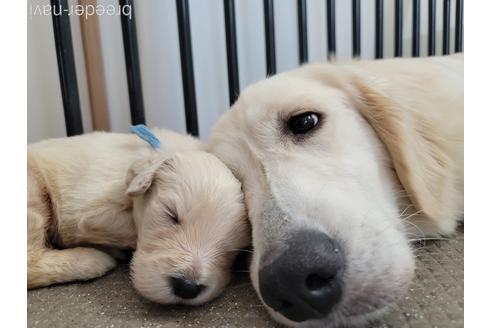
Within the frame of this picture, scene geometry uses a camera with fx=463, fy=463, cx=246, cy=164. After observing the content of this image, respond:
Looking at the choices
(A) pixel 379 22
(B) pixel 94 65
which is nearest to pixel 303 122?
(B) pixel 94 65

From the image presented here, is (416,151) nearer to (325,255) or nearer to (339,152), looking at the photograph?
(339,152)

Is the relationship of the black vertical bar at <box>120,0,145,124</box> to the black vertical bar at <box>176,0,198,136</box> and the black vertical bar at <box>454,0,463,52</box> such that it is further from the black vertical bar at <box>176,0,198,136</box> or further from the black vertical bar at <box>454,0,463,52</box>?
the black vertical bar at <box>454,0,463,52</box>

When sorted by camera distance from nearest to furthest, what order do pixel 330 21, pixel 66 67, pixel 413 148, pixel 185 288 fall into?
pixel 185 288, pixel 413 148, pixel 66 67, pixel 330 21

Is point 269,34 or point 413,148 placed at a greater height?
point 269,34

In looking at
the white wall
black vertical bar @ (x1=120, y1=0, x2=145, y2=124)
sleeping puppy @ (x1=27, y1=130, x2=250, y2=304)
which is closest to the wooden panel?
the white wall

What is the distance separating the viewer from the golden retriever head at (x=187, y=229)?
77 centimetres

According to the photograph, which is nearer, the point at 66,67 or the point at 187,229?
the point at 187,229

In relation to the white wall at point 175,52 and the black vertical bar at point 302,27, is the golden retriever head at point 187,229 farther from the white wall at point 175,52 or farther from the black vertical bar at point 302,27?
the black vertical bar at point 302,27

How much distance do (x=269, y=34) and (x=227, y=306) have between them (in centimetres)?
116

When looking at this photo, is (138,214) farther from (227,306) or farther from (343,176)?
(343,176)

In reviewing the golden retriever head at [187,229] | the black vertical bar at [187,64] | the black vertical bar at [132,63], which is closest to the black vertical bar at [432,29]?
the black vertical bar at [187,64]

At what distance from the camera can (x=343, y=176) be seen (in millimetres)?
796

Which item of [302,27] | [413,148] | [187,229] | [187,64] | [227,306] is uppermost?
[302,27]

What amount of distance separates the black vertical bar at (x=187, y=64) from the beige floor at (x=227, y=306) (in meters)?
0.81
